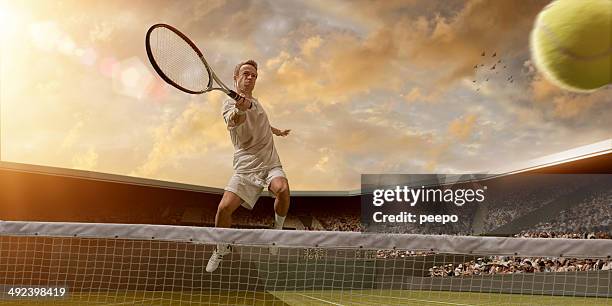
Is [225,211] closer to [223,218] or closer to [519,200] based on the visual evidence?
[223,218]

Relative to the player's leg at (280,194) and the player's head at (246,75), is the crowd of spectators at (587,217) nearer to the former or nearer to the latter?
the player's leg at (280,194)

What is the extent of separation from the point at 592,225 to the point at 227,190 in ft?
40.5

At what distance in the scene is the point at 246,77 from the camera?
477 cm

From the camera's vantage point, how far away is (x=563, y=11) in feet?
9.21

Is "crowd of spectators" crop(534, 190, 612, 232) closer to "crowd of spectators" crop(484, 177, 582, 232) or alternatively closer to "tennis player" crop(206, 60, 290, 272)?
"crowd of spectators" crop(484, 177, 582, 232)

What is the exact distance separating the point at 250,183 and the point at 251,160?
0.19 meters

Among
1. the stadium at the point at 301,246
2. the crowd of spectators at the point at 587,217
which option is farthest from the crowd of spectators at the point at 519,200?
the crowd of spectators at the point at 587,217

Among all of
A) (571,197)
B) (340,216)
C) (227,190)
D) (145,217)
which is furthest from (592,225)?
(227,190)

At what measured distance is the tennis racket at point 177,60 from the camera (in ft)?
15.4

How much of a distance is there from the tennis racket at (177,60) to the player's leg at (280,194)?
91cm

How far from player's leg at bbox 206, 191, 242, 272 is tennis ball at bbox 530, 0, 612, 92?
2529 millimetres

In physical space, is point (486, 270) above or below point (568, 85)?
below

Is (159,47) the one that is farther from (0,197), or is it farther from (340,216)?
(340,216)

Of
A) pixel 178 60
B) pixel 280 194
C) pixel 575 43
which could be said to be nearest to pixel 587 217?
pixel 280 194
